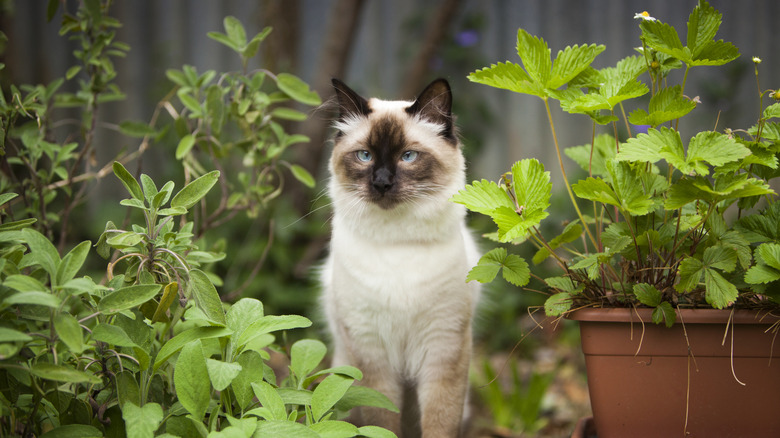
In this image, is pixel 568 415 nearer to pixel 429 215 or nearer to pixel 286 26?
pixel 429 215

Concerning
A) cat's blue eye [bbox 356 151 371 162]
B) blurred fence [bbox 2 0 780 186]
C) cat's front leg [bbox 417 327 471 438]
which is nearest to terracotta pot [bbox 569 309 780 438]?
cat's front leg [bbox 417 327 471 438]

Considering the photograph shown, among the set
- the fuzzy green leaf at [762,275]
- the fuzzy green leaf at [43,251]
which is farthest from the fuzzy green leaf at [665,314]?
the fuzzy green leaf at [43,251]

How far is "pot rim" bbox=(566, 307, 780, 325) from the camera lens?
1.29 meters

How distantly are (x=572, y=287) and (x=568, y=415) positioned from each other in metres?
1.93

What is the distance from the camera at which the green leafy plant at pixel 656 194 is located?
1.22 metres

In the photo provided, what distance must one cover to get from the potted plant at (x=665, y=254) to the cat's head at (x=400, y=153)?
0.50 m

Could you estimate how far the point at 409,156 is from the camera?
6.35 feet

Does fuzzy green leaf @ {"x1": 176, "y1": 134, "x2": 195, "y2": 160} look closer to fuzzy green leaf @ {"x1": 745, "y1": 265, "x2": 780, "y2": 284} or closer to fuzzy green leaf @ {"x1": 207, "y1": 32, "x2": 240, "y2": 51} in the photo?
fuzzy green leaf @ {"x1": 207, "y1": 32, "x2": 240, "y2": 51}

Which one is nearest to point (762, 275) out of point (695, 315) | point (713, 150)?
point (695, 315)

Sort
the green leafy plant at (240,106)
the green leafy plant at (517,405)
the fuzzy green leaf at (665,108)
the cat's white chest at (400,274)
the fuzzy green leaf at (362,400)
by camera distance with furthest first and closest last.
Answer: the green leafy plant at (517,405)
the green leafy plant at (240,106)
the cat's white chest at (400,274)
the fuzzy green leaf at (362,400)
the fuzzy green leaf at (665,108)

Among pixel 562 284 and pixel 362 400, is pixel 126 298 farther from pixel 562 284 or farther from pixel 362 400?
pixel 562 284

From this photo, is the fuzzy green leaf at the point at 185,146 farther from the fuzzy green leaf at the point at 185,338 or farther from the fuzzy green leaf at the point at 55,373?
the fuzzy green leaf at the point at 55,373

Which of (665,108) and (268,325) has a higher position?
(665,108)

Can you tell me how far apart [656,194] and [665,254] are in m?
0.15
